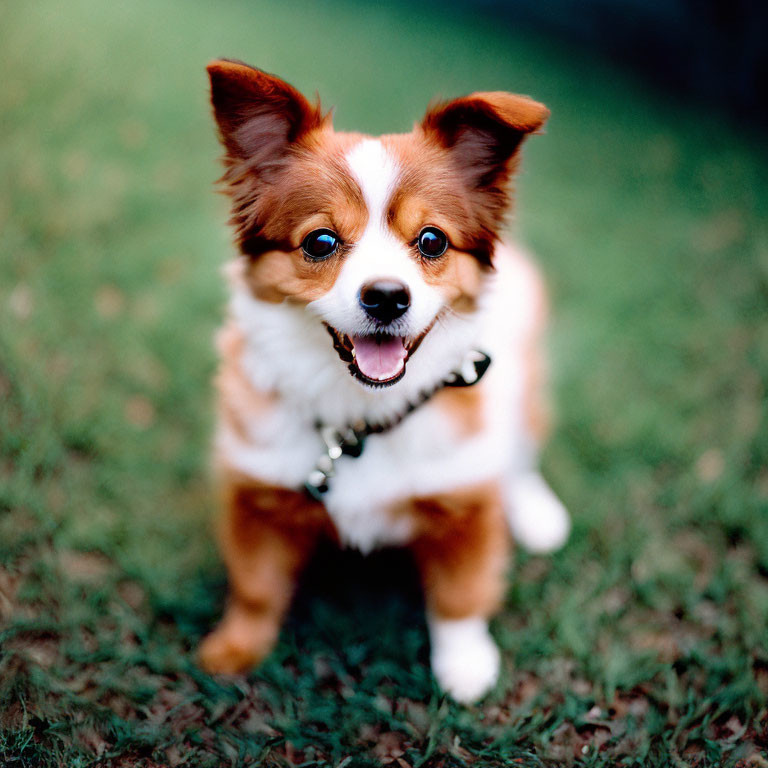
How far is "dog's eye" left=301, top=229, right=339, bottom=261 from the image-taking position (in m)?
1.73

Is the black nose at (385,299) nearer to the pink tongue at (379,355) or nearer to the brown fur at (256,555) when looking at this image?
the pink tongue at (379,355)

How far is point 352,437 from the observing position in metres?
1.93

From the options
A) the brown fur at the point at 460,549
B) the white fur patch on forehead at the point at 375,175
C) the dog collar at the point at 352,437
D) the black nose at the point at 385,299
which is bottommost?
the brown fur at the point at 460,549

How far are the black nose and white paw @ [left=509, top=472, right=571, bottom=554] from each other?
1349mm

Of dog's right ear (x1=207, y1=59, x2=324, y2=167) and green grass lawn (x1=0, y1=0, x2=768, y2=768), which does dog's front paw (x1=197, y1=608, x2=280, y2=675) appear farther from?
dog's right ear (x1=207, y1=59, x2=324, y2=167)

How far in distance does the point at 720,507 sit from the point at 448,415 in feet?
4.91

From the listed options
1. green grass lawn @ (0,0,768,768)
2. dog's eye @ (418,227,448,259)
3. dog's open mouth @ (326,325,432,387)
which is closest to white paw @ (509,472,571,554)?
green grass lawn @ (0,0,768,768)

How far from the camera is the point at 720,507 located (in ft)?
8.84

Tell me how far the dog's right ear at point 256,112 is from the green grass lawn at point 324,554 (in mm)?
1477

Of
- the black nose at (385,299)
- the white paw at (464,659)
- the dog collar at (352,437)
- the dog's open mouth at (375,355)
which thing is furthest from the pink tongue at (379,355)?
the white paw at (464,659)

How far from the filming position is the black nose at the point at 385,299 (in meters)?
1.58

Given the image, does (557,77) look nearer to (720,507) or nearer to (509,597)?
(720,507)

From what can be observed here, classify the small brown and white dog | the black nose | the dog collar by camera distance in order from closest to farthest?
the black nose < the small brown and white dog < the dog collar

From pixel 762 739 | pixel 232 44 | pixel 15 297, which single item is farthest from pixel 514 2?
pixel 762 739
